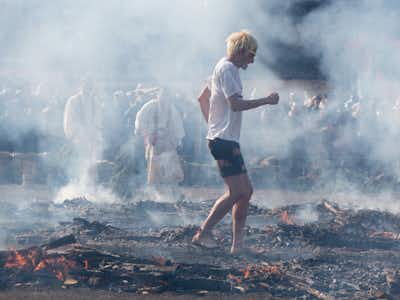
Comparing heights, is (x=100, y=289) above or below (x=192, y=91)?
below

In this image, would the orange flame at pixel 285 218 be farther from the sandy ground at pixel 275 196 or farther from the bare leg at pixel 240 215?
the bare leg at pixel 240 215

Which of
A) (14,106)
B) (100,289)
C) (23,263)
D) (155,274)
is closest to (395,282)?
(155,274)

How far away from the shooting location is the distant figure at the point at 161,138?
10641 millimetres

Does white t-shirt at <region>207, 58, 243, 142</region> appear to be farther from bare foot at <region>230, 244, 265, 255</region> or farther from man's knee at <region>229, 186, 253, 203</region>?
bare foot at <region>230, 244, 265, 255</region>

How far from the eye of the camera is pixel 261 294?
15.6 feet

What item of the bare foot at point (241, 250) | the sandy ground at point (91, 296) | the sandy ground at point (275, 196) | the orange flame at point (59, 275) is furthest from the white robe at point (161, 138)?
the sandy ground at point (91, 296)

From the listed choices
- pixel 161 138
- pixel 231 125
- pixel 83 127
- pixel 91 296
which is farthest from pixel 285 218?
pixel 83 127

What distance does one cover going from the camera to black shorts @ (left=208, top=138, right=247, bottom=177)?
5.68 m

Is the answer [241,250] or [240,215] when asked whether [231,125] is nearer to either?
[240,215]

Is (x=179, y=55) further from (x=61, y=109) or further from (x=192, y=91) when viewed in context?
(x=61, y=109)

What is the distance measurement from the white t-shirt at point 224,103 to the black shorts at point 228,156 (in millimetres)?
49

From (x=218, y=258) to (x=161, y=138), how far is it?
17.1 ft

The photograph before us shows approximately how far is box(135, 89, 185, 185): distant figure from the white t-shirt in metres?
4.89

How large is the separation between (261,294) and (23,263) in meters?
1.78
